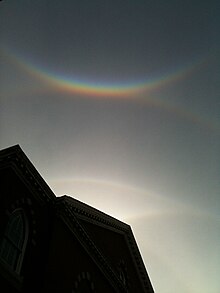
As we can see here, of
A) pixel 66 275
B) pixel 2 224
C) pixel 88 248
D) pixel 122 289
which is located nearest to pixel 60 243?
pixel 66 275

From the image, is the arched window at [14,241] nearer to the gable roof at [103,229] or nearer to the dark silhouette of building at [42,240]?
the dark silhouette of building at [42,240]

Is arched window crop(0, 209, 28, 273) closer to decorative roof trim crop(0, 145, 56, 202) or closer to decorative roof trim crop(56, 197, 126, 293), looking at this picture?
decorative roof trim crop(0, 145, 56, 202)

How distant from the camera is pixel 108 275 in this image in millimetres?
20641

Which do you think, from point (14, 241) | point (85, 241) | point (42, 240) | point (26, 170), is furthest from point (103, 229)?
point (14, 241)

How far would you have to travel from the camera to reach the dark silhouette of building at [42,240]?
1401 centimetres

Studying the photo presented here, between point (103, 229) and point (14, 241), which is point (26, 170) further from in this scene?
point (103, 229)

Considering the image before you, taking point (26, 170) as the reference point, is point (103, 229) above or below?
above

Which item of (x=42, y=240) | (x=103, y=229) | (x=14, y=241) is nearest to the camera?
(x=14, y=241)

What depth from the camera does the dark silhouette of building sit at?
1401 centimetres

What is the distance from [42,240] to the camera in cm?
1584

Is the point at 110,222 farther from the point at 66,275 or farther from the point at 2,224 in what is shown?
the point at 2,224

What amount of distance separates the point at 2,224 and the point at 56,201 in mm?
4207

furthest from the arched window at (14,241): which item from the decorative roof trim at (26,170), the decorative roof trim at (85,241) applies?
the decorative roof trim at (85,241)

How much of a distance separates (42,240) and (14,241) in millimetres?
1780
